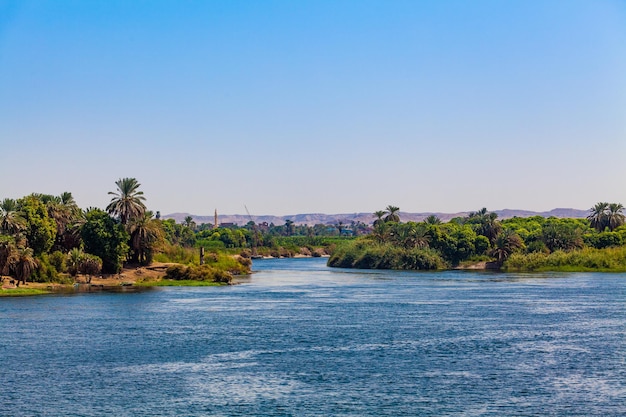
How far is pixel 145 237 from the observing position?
381 ft

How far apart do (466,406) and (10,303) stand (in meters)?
59.6

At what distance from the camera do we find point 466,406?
37031mm

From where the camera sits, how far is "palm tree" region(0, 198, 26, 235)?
95562mm

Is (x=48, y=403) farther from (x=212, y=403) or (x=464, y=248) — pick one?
(x=464, y=248)

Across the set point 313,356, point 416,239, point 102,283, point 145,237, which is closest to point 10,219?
point 102,283

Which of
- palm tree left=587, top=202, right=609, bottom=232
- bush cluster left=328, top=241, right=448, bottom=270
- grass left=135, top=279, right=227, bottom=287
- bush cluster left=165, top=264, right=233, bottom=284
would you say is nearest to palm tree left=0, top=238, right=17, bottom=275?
grass left=135, top=279, right=227, bottom=287

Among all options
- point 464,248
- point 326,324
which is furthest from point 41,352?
point 464,248

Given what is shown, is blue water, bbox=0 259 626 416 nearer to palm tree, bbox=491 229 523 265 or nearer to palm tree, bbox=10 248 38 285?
palm tree, bbox=10 248 38 285

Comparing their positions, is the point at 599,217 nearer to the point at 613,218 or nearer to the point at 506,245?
the point at 613,218

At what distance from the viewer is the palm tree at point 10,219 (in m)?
95.6

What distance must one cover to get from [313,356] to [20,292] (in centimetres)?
5420

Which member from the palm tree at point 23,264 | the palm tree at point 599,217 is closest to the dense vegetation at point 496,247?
the palm tree at point 599,217

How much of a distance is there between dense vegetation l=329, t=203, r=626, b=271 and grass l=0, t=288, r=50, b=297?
302ft

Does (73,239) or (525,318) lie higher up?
(73,239)
